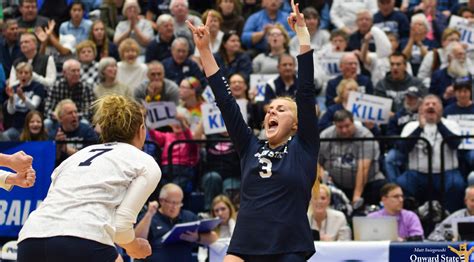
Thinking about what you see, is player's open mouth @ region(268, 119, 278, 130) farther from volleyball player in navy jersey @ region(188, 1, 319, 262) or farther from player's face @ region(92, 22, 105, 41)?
player's face @ region(92, 22, 105, 41)

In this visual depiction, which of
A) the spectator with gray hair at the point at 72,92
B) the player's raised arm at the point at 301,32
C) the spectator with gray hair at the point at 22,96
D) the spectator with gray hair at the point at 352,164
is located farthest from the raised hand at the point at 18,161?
the spectator with gray hair at the point at 72,92

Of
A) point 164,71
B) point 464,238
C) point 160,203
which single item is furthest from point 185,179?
point 464,238

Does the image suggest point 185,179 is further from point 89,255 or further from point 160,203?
point 89,255

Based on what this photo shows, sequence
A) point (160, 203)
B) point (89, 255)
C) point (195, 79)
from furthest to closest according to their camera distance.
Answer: point (195, 79), point (160, 203), point (89, 255)

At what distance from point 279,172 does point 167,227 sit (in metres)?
4.73

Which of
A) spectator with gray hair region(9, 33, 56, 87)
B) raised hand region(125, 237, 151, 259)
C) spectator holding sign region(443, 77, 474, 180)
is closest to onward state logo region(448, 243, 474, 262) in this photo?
raised hand region(125, 237, 151, 259)

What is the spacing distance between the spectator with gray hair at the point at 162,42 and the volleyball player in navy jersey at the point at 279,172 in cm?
913

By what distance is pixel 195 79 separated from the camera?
15.3m

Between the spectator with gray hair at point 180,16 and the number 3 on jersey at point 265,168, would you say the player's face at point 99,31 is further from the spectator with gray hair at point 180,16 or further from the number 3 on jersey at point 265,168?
the number 3 on jersey at point 265,168

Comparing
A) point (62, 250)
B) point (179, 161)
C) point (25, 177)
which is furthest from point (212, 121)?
point (62, 250)

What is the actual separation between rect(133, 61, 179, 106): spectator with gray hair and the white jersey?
862 centimetres

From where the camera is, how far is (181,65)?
1600 centimetres

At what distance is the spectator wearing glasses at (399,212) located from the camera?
40.0 feet

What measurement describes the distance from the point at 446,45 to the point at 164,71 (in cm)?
426
